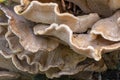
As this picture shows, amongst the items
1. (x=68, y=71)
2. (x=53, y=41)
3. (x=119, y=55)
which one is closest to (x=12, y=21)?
(x=53, y=41)

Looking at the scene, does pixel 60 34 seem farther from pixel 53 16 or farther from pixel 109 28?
pixel 109 28

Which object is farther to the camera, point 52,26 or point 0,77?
point 0,77

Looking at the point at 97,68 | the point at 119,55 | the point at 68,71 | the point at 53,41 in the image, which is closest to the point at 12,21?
the point at 53,41

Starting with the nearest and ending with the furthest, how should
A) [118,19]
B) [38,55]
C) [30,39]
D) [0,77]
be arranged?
[118,19]
[30,39]
[38,55]
[0,77]

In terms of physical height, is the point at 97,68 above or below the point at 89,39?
below

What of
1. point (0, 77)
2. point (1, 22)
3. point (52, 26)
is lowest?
point (0, 77)

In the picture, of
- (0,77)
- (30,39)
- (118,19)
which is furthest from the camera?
(0,77)

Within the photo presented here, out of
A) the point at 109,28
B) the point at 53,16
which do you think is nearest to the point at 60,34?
the point at 53,16

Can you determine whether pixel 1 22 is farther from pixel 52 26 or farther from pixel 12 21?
pixel 52 26
